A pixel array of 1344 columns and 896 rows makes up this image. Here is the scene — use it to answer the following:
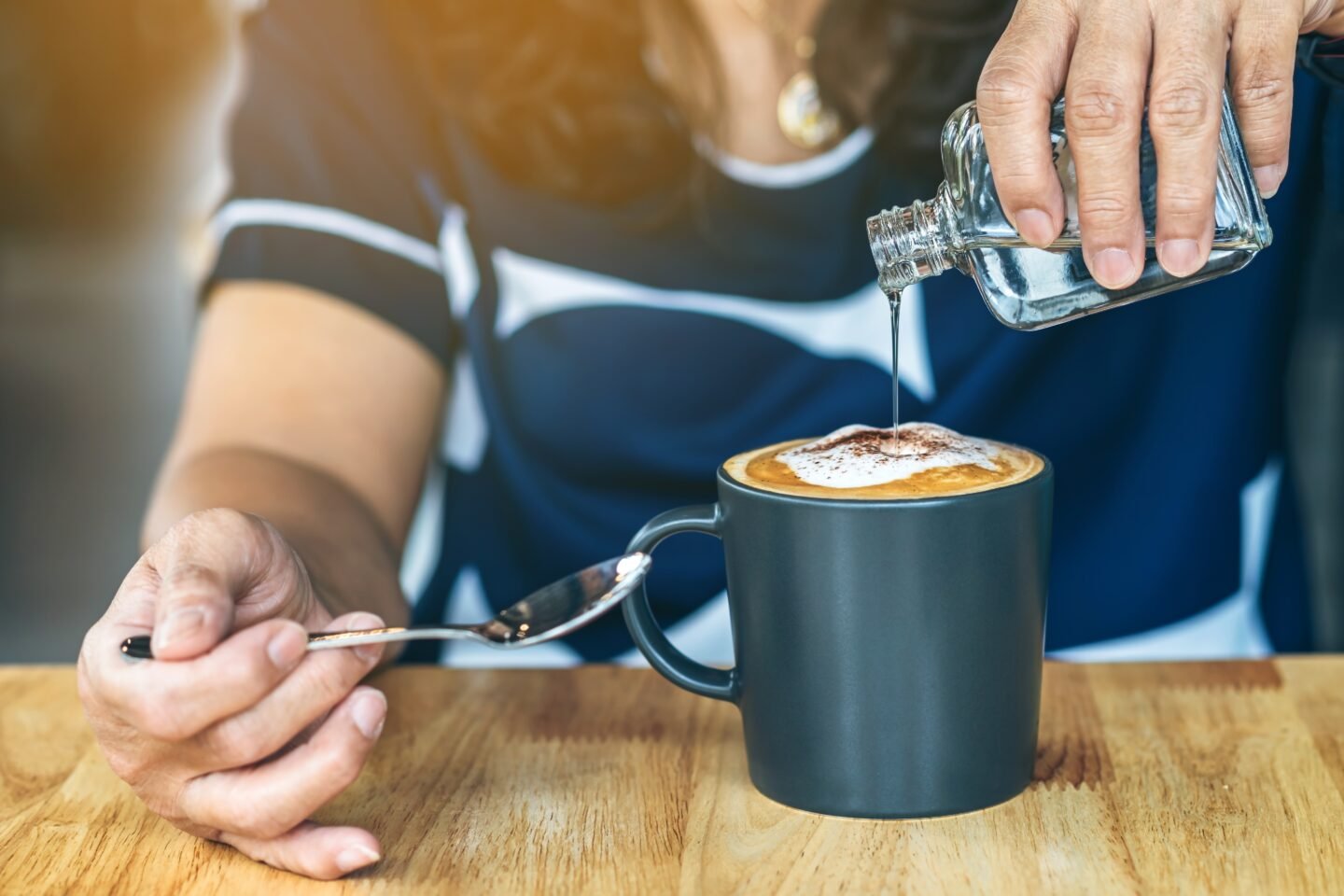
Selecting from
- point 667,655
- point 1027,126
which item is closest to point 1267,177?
point 1027,126

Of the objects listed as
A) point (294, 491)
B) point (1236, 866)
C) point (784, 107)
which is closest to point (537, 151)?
point (784, 107)

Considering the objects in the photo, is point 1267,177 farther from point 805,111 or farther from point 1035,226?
point 805,111

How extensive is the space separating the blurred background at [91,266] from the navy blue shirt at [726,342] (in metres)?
0.80

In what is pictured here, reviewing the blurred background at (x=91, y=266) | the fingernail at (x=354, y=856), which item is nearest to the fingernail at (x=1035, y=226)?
the fingernail at (x=354, y=856)

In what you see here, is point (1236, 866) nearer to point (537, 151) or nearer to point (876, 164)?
point (876, 164)

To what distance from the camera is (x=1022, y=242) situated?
70 centimetres

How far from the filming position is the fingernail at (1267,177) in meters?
0.69

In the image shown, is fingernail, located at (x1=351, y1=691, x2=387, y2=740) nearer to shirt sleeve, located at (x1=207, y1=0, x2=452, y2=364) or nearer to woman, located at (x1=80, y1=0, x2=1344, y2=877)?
woman, located at (x1=80, y1=0, x2=1344, y2=877)

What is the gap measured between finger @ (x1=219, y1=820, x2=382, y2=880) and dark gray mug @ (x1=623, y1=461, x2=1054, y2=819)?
19cm

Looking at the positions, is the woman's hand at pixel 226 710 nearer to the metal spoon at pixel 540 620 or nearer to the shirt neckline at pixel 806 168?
the metal spoon at pixel 540 620

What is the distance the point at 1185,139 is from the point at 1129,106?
31 mm

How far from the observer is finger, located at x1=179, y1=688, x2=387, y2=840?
65cm

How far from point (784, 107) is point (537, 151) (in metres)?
0.26

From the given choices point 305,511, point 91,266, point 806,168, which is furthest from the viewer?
point 91,266
